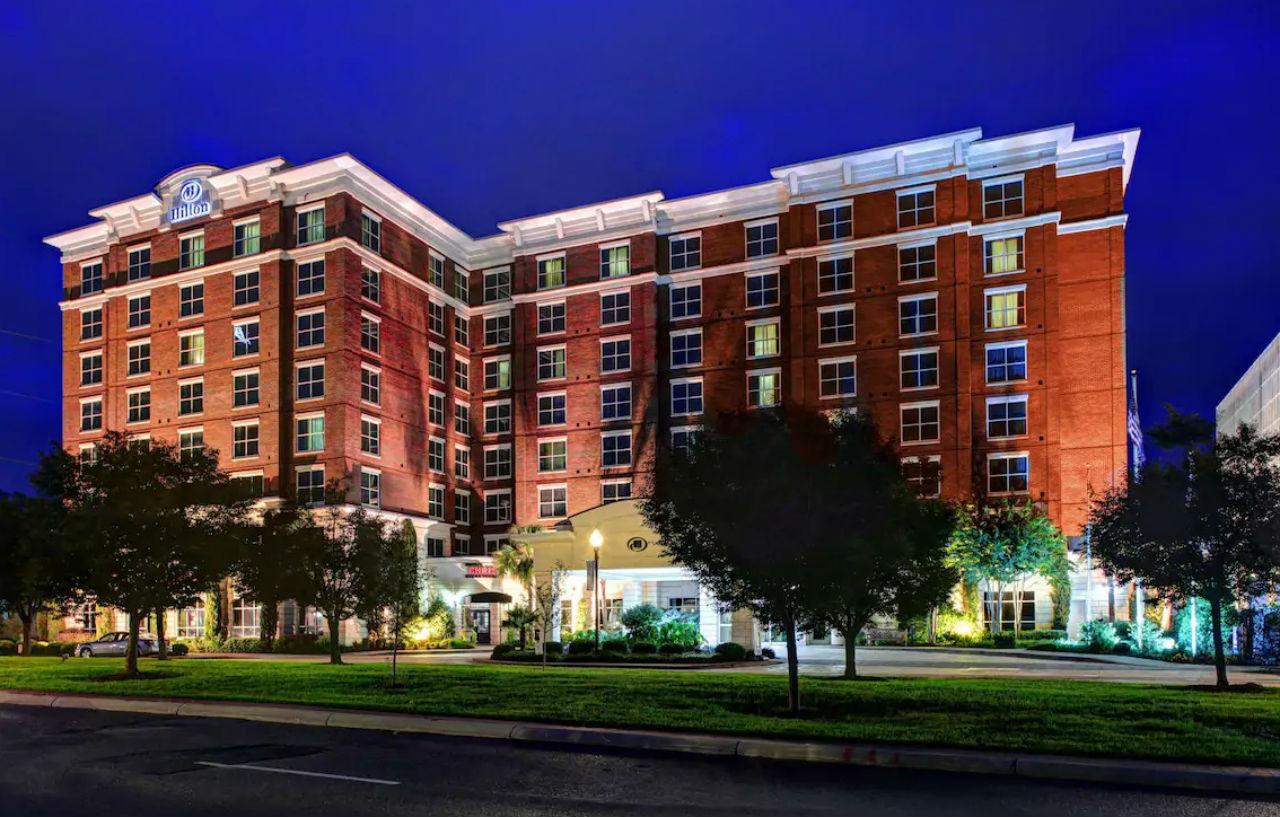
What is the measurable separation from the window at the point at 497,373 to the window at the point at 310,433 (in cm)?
1427

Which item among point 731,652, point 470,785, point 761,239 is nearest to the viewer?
point 470,785

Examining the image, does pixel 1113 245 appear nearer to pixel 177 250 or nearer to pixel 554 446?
pixel 554 446

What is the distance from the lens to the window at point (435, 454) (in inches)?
2614

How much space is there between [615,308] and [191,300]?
81.4 feet

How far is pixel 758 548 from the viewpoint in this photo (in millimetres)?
17438

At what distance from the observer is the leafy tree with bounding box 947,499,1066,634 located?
166 ft

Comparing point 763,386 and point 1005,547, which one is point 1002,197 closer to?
point 763,386

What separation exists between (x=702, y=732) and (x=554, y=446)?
171 feet

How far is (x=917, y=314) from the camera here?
58.7 metres

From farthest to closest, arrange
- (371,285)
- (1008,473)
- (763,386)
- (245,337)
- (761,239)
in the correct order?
(761,239)
(763,386)
(371,285)
(245,337)
(1008,473)

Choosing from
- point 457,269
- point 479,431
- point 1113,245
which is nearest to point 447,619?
point 479,431

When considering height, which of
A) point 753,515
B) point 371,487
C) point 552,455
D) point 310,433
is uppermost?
point 310,433

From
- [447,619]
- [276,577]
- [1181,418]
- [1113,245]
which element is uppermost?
[1113,245]

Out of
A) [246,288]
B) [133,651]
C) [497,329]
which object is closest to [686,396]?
[497,329]
